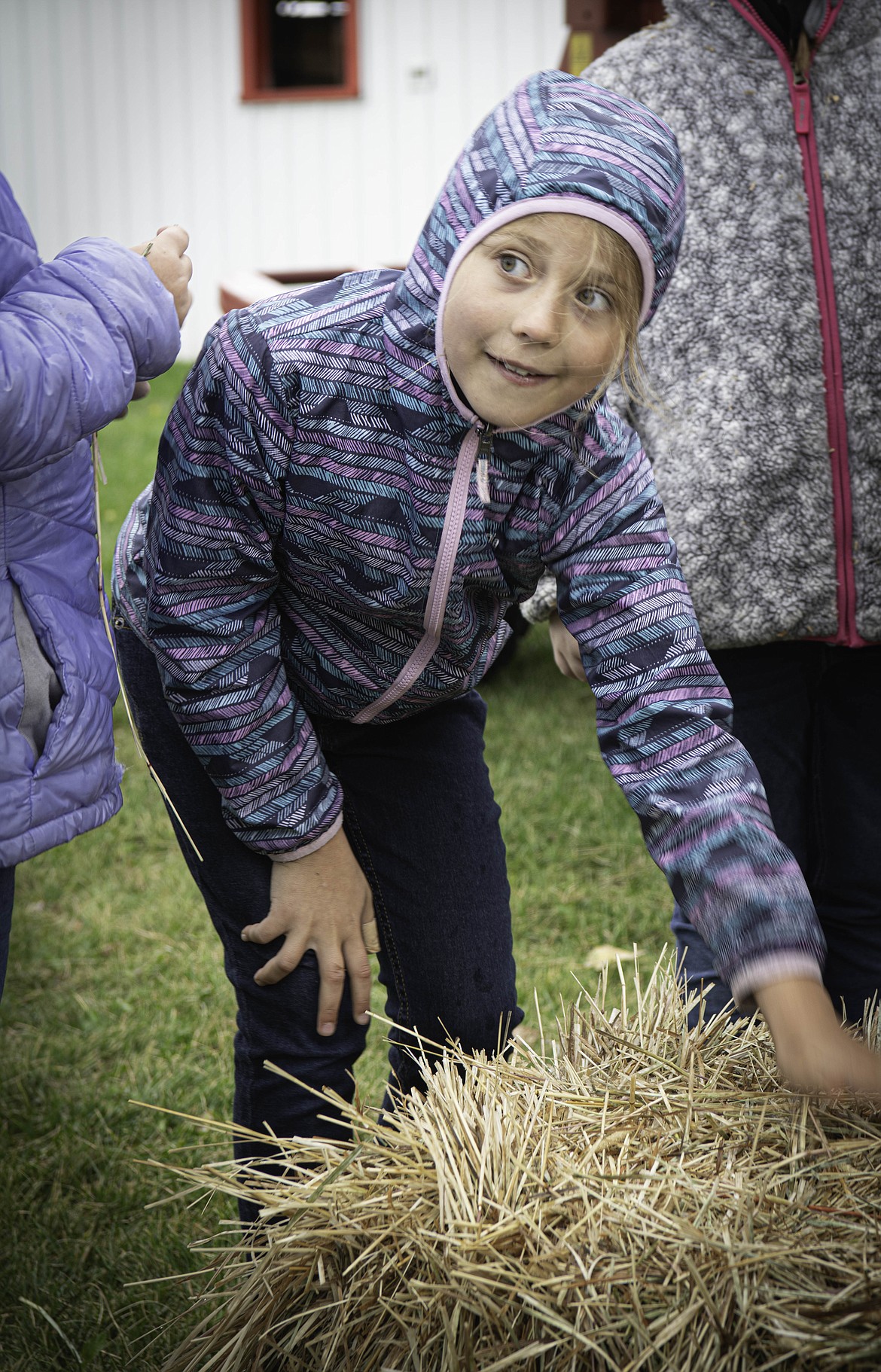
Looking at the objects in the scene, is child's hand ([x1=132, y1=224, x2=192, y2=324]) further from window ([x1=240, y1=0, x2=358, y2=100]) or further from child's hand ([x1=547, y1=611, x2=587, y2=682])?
window ([x1=240, y1=0, x2=358, y2=100])

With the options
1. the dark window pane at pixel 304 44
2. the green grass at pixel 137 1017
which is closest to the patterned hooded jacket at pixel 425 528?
the green grass at pixel 137 1017

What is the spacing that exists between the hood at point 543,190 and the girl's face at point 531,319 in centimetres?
2

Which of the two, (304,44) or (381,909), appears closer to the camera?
(381,909)

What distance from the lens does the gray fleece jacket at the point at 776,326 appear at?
217 centimetres

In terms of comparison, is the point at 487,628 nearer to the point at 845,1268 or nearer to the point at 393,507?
the point at 393,507

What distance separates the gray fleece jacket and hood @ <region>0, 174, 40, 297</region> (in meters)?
1.09

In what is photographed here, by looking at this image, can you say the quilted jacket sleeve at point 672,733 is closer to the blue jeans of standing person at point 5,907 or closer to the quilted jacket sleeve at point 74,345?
the quilted jacket sleeve at point 74,345

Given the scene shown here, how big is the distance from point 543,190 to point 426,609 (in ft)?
1.78

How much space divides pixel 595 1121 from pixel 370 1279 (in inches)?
11.1

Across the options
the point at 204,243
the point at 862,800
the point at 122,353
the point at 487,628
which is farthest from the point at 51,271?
the point at 204,243

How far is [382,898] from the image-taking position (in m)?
2.02

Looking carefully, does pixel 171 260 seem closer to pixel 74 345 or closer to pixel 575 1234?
pixel 74 345

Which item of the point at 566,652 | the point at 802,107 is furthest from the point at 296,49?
the point at 566,652

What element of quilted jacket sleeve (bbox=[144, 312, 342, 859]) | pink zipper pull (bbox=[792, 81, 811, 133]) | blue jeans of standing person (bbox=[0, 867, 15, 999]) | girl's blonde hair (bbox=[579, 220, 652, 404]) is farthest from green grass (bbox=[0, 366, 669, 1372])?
pink zipper pull (bbox=[792, 81, 811, 133])
